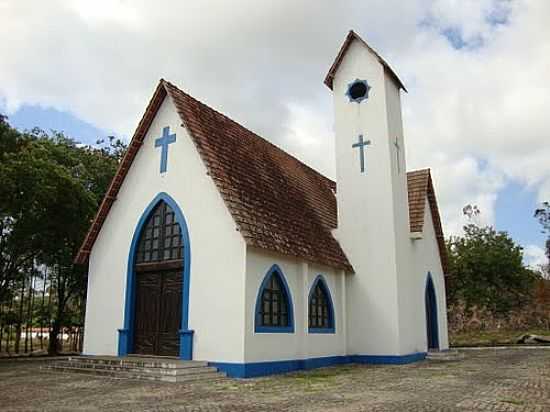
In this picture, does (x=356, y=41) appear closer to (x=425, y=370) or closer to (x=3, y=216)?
(x=425, y=370)

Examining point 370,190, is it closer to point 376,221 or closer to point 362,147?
point 376,221

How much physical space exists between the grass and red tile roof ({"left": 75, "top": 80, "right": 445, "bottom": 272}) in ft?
37.7

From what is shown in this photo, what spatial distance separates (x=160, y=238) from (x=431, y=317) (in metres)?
11.9

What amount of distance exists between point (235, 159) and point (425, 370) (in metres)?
7.80

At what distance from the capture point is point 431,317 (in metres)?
21.4

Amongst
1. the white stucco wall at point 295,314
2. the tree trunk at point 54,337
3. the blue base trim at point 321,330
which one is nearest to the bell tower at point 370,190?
the white stucco wall at point 295,314

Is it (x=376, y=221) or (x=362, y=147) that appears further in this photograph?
(x=362, y=147)

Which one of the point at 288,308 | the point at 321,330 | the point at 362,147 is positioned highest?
the point at 362,147

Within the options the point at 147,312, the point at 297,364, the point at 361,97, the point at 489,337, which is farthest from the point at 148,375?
the point at 489,337

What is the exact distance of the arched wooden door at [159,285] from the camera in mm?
14242

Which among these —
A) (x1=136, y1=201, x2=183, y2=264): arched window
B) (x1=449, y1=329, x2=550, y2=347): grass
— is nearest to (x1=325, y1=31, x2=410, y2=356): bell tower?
(x1=136, y1=201, x2=183, y2=264): arched window

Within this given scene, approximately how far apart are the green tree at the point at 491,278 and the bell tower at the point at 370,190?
18.4 m

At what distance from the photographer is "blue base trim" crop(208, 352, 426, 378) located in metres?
12.6

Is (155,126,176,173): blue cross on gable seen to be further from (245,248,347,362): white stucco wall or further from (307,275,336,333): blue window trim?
(307,275,336,333): blue window trim
